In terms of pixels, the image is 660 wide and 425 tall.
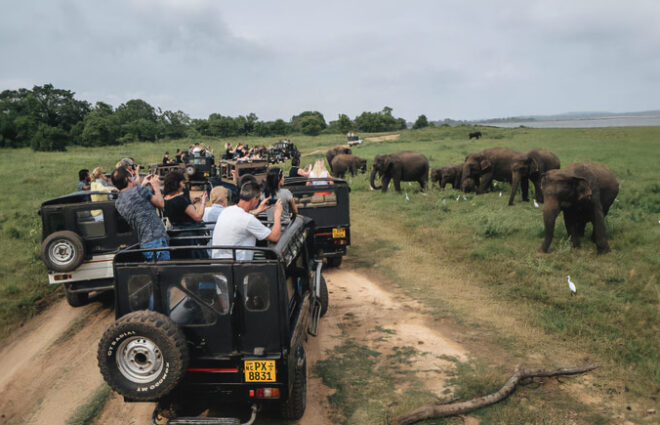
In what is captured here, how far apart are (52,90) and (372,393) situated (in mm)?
106117

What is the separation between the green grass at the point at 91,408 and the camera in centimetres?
568

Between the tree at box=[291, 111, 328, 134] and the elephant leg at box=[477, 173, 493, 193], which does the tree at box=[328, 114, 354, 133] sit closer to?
the tree at box=[291, 111, 328, 134]

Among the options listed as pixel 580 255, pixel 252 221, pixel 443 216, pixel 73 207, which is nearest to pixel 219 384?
pixel 252 221

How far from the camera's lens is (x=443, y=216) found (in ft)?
53.9

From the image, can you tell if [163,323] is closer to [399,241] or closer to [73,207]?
[73,207]

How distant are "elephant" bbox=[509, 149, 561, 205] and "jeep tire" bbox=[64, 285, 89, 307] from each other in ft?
46.7

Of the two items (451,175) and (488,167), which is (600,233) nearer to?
(488,167)

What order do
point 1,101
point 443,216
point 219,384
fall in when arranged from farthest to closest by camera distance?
point 1,101
point 443,216
point 219,384

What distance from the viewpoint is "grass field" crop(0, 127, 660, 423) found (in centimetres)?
715

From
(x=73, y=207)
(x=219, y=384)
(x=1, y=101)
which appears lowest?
(x=219, y=384)

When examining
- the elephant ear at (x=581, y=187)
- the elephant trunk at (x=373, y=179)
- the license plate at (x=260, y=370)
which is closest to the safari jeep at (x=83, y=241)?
the license plate at (x=260, y=370)

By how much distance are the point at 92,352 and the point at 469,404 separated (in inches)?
219

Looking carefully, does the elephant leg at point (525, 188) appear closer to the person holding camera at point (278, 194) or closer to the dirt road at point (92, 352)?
the dirt road at point (92, 352)

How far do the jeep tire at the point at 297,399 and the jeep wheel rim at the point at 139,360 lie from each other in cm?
147
